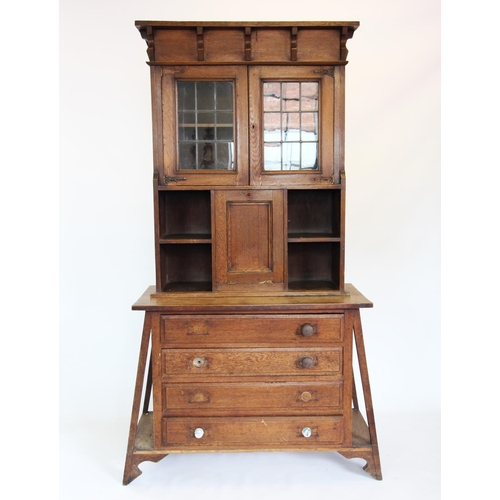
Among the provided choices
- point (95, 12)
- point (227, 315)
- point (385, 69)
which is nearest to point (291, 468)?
point (227, 315)

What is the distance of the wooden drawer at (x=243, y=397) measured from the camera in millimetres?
2748

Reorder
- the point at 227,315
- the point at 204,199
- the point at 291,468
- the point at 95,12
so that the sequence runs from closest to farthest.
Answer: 1. the point at 227,315
2. the point at 291,468
3. the point at 204,199
4. the point at 95,12

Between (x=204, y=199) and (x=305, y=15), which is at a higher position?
(x=305, y=15)

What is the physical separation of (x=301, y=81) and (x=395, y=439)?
224 cm

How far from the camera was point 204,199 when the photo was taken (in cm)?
321

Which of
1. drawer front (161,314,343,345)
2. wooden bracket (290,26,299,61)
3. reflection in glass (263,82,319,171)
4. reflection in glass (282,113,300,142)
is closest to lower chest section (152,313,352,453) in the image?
drawer front (161,314,343,345)

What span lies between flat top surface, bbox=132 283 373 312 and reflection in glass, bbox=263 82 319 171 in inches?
28.7

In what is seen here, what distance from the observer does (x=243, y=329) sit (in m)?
2.73

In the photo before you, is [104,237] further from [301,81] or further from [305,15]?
[305,15]

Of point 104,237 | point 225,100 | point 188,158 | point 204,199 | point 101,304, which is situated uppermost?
point 225,100

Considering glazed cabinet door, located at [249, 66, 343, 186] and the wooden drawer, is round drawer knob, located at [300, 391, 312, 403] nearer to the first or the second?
the wooden drawer

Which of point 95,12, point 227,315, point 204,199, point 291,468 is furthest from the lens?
point 95,12

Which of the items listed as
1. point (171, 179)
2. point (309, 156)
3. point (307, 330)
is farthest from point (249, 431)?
point (309, 156)

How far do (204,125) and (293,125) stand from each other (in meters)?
0.49
